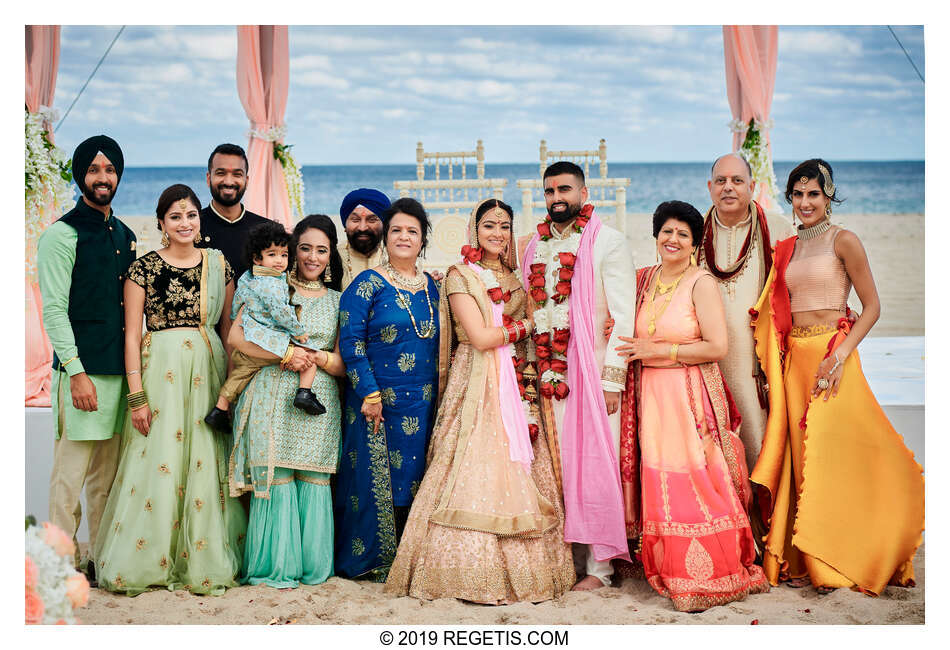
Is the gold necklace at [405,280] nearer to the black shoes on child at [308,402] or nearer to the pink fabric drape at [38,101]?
the black shoes on child at [308,402]

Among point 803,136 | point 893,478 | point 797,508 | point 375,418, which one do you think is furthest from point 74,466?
point 803,136

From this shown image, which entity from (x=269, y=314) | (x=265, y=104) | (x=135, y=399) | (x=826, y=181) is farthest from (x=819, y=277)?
(x=265, y=104)

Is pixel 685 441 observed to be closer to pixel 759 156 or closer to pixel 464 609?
pixel 464 609

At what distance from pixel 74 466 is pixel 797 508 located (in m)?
2.98

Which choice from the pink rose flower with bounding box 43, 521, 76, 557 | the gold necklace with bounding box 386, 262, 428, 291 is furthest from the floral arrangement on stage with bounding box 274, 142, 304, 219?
the pink rose flower with bounding box 43, 521, 76, 557

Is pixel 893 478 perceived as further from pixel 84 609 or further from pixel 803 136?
pixel 803 136

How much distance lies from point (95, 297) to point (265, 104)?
101 inches

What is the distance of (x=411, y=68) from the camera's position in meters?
16.9

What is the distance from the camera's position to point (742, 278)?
3.58 m

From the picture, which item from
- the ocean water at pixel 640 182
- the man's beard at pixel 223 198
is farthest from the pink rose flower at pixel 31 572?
the ocean water at pixel 640 182

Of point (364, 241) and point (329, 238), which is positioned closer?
point (329, 238)

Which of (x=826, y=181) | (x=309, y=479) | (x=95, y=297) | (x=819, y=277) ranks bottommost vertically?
(x=309, y=479)

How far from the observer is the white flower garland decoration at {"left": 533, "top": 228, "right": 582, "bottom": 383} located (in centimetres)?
346

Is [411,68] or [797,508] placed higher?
[411,68]
